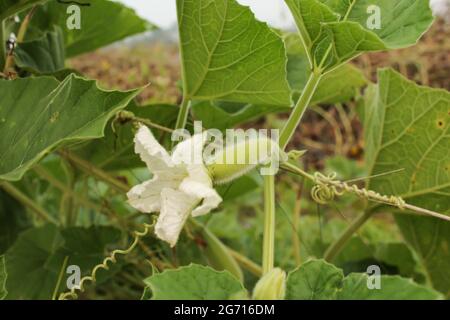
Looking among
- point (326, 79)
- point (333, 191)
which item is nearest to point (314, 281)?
point (333, 191)

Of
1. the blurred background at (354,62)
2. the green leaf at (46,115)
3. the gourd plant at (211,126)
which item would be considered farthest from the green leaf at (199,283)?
the blurred background at (354,62)

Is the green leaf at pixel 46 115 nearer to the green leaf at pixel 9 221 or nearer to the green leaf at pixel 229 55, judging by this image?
the green leaf at pixel 229 55

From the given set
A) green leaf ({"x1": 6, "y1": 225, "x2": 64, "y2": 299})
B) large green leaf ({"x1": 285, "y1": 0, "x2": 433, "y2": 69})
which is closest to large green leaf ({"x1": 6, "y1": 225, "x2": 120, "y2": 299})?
green leaf ({"x1": 6, "y1": 225, "x2": 64, "y2": 299})

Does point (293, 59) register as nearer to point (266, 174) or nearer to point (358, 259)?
point (358, 259)

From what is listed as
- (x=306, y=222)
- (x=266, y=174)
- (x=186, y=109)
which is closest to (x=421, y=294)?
(x=266, y=174)

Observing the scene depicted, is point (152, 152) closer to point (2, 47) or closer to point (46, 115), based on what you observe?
point (46, 115)

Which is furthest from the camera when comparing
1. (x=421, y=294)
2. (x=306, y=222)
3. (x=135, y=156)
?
(x=306, y=222)

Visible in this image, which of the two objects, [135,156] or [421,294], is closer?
[421,294]
